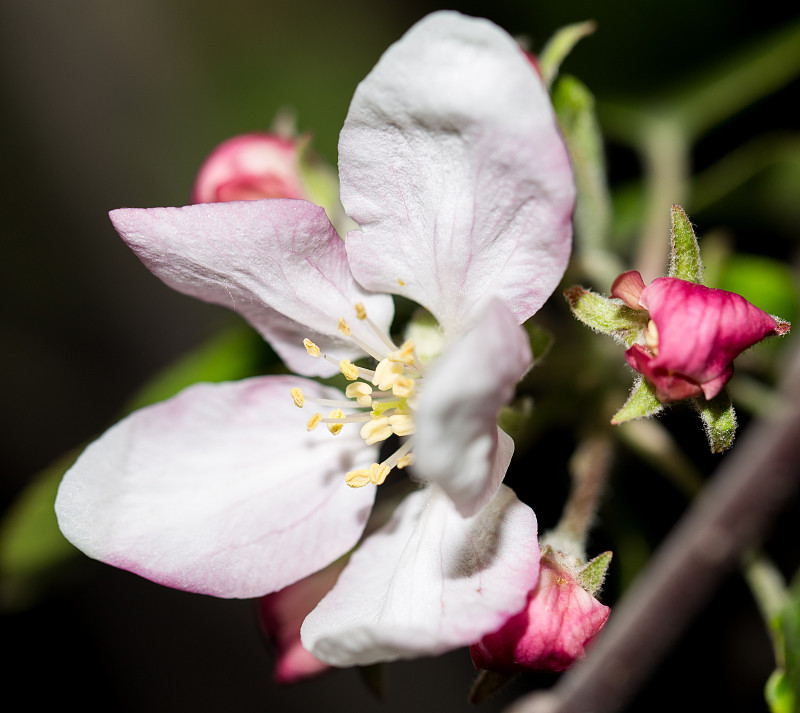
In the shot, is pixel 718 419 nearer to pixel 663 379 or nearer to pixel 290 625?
pixel 663 379

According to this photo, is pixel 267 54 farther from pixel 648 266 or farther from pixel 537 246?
pixel 537 246

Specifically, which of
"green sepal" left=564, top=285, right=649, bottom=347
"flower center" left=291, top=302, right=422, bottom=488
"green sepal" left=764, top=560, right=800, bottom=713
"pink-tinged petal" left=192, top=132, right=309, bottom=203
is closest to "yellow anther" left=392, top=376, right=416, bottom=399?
"flower center" left=291, top=302, right=422, bottom=488

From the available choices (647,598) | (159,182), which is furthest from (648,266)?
(159,182)

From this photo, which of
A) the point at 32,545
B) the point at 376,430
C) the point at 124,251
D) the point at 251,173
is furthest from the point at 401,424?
the point at 124,251

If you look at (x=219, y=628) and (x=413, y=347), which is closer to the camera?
(x=413, y=347)

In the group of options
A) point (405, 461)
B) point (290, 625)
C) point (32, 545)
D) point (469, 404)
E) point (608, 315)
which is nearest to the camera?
point (469, 404)

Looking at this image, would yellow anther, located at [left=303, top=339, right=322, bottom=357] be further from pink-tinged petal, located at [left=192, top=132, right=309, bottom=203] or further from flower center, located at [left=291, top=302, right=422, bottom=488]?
pink-tinged petal, located at [left=192, top=132, right=309, bottom=203]

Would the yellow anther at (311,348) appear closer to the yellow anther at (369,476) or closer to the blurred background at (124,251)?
the yellow anther at (369,476)
